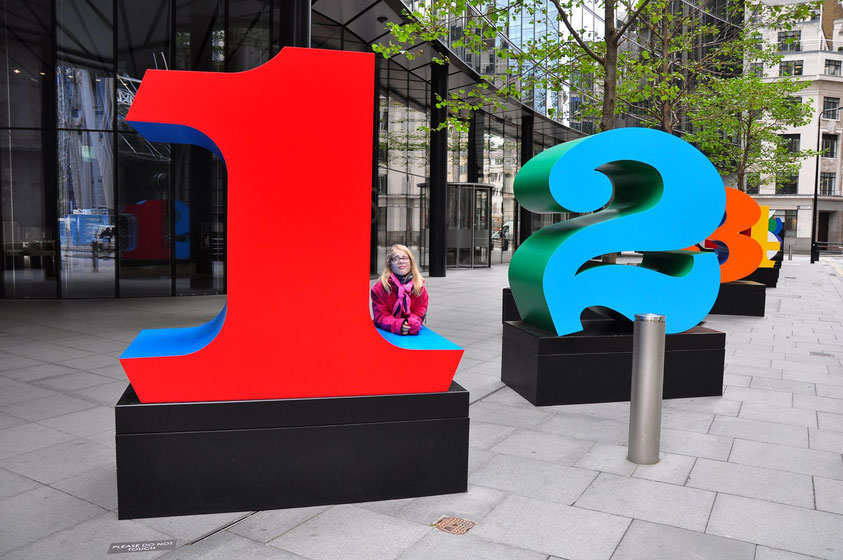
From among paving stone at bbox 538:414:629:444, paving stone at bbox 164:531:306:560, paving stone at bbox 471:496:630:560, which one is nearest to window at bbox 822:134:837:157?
paving stone at bbox 538:414:629:444

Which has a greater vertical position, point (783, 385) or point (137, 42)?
point (137, 42)

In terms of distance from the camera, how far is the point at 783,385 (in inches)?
281

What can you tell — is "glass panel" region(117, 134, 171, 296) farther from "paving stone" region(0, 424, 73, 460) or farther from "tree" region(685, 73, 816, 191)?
"tree" region(685, 73, 816, 191)

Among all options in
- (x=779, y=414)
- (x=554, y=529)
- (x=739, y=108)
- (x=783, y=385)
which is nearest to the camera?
(x=554, y=529)

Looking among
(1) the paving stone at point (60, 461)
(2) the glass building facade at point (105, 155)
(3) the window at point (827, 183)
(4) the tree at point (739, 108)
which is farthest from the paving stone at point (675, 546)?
(3) the window at point (827, 183)

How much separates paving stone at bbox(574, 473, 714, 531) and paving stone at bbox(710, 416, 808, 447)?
146cm

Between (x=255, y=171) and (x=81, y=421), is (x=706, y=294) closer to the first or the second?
(x=255, y=171)

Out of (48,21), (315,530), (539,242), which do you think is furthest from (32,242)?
(315,530)

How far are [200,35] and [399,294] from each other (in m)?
12.3

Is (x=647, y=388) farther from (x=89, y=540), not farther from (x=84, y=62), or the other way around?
(x=84, y=62)

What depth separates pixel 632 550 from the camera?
3.35 meters

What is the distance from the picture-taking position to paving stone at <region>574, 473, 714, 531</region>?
148 inches

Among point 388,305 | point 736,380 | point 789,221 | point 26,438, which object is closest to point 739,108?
point 736,380

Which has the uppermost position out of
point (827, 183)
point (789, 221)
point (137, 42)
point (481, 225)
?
point (827, 183)
